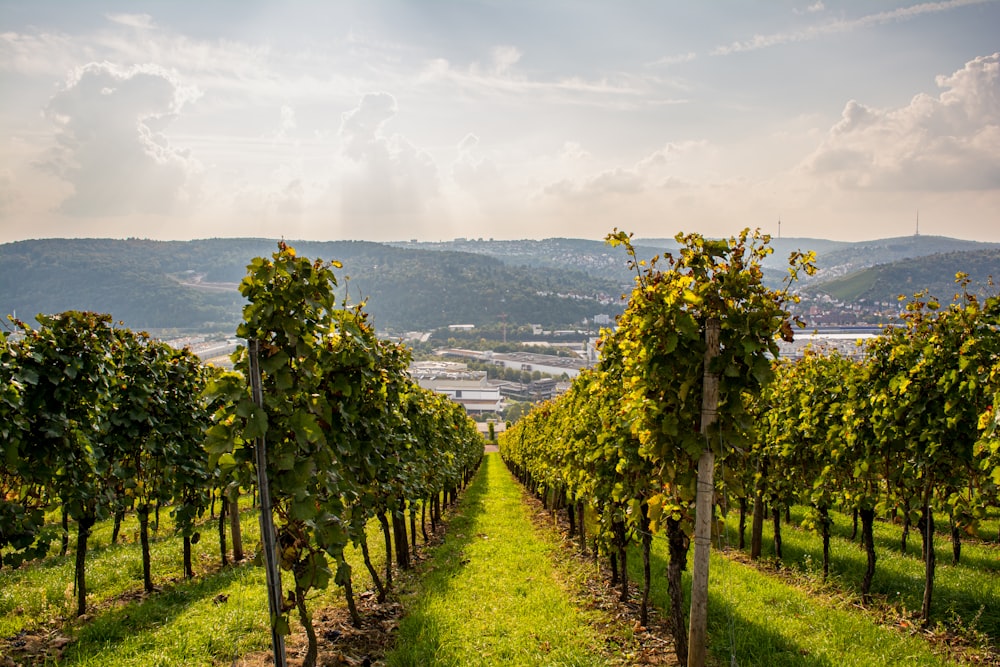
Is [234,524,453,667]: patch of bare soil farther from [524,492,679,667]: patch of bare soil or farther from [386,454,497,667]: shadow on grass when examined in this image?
[524,492,679,667]: patch of bare soil

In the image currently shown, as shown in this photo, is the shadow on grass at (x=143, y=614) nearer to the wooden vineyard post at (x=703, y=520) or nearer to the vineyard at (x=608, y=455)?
the vineyard at (x=608, y=455)

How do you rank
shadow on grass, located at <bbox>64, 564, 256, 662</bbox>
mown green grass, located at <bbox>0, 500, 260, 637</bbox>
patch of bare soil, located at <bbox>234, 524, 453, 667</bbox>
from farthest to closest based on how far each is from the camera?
mown green grass, located at <bbox>0, 500, 260, 637</bbox>, shadow on grass, located at <bbox>64, 564, 256, 662</bbox>, patch of bare soil, located at <bbox>234, 524, 453, 667</bbox>

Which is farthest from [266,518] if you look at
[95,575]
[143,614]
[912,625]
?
[912,625]

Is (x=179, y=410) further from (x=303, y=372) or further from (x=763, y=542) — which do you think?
(x=763, y=542)

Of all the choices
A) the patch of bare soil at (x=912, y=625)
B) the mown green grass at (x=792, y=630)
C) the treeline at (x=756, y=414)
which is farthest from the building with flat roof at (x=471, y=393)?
the mown green grass at (x=792, y=630)

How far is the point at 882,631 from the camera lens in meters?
7.48

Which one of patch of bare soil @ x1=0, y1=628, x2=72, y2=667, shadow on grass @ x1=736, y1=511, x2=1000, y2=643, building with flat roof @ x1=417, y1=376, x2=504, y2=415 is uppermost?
patch of bare soil @ x1=0, y1=628, x2=72, y2=667

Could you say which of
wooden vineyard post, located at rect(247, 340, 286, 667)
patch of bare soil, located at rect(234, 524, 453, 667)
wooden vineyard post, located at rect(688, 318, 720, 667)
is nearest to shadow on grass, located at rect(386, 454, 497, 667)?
patch of bare soil, located at rect(234, 524, 453, 667)

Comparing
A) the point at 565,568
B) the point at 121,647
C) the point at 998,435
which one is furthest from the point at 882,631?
the point at 121,647

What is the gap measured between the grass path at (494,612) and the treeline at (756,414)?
1125 mm

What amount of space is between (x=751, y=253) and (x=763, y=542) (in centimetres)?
1154

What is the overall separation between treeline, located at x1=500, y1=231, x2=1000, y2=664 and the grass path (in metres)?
1.12

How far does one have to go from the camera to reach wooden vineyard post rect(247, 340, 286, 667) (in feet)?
13.3

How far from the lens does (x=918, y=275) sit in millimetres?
163500
